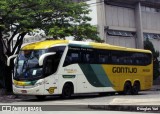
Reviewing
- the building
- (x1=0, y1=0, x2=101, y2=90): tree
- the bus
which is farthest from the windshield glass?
the building

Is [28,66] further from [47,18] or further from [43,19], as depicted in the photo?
[47,18]

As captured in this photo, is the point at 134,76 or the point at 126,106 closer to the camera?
the point at 126,106

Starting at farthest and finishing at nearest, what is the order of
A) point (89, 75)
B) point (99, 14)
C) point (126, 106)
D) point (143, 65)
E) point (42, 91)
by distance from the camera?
point (99, 14), point (143, 65), point (89, 75), point (42, 91), point (126, 106)

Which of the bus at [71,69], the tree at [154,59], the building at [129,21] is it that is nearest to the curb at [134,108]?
the bus at [71,69]

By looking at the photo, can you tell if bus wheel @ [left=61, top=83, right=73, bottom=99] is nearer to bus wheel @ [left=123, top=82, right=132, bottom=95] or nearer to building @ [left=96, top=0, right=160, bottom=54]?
bus wheel @ [left=123, top=82, right=132, bottom=95]

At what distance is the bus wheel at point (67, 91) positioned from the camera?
23578 millimetres

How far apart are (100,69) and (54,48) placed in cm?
426

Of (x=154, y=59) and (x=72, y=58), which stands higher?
(x=72, y=58)

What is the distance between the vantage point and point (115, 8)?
41.2 metres

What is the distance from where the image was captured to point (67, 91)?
23781mm

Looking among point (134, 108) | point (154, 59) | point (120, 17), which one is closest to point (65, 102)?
point (134, 108)

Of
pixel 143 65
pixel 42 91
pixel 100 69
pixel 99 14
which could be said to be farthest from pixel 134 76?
pixel 99 14

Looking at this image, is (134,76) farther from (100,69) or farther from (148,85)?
(100,69)

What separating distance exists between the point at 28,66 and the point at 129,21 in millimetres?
21842
